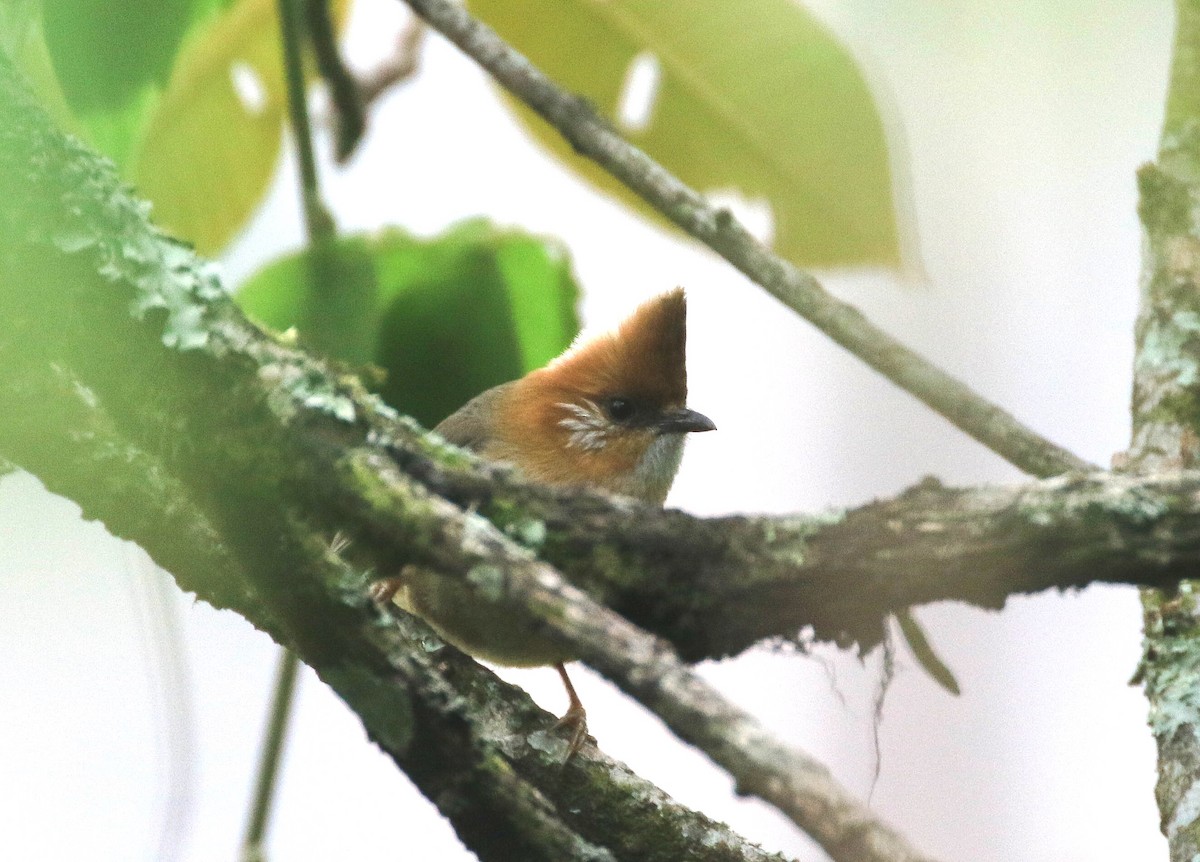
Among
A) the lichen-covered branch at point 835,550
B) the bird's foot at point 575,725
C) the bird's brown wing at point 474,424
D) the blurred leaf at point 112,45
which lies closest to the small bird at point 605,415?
the bird's brown wing at point 474,424

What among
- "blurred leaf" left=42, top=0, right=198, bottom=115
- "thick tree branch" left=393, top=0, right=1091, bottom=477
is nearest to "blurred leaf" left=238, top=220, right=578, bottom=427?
"thick tree branch" left=393, top=0, right=1091, bottom=477

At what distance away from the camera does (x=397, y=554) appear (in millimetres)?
1402

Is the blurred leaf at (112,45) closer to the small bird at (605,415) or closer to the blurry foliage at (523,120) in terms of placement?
the blurry foliage at (523,120)

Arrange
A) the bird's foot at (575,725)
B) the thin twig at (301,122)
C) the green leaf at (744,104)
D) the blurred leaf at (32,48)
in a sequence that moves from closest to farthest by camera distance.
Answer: the blurred leaf at (32,48) → the bird's foot at (575,725) → the thin twig at (301,122) → the green leaf at (744,104)

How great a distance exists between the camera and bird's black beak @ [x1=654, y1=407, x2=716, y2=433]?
457 centimetres

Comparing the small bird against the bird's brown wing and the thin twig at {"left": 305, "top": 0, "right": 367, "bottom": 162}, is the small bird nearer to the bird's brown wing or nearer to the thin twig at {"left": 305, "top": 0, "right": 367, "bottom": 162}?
the bird's brown wing

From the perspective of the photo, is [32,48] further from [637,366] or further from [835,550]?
[637,366]

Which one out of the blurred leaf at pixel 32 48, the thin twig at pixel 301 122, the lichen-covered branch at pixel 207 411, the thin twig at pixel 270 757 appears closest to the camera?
the lichen-covered branch at pixel 207 411

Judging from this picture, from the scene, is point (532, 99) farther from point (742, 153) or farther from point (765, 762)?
point (765, 762)

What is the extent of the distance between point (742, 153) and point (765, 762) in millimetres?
3049

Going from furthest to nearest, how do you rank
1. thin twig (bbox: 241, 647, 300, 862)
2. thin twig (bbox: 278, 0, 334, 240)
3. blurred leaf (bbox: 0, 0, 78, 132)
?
thin twig (bbox: 278, 0, 334, 240), thin twig (bbox: 241, 647, 300, 862), blurred leaf (bbox: 0, 0, 78, 132)

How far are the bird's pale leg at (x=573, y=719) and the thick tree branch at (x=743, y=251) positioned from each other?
1.17m

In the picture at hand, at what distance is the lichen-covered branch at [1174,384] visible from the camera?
247cm

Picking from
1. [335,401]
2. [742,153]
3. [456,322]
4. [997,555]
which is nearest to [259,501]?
[335,401]
